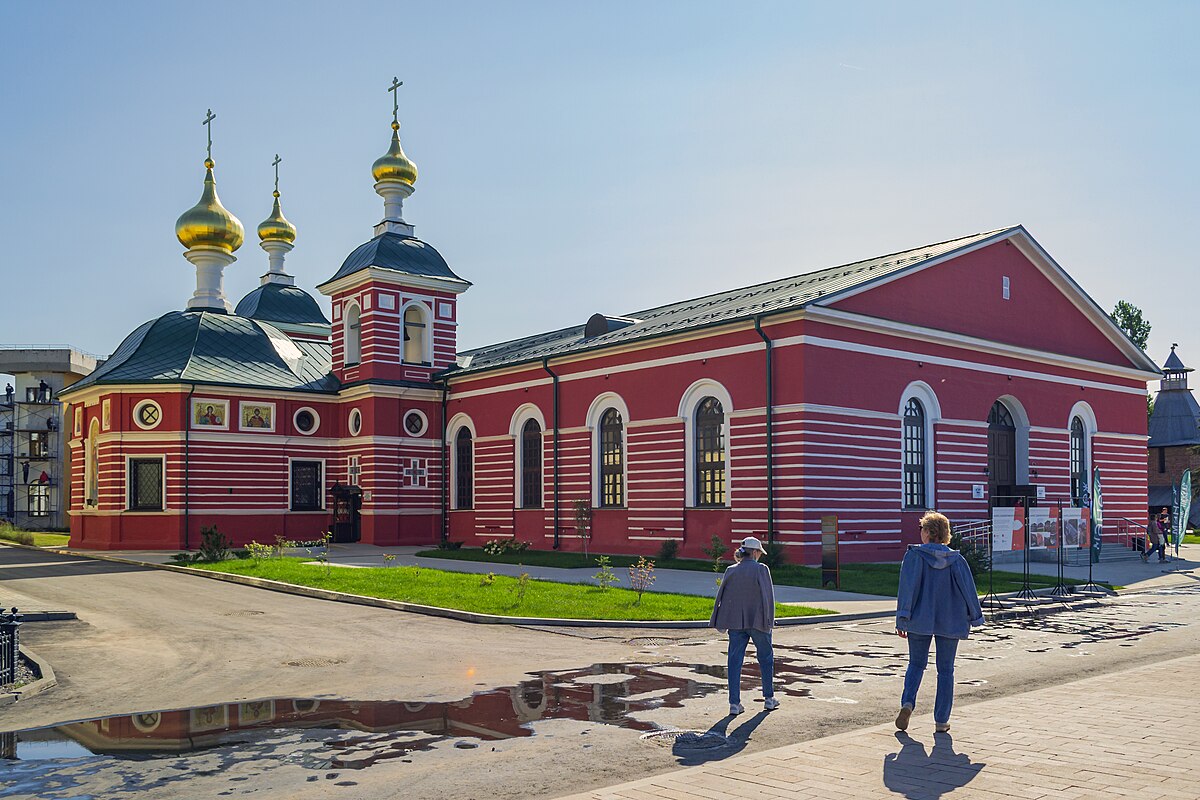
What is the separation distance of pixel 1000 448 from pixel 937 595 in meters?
23.3

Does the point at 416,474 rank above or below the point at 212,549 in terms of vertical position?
above

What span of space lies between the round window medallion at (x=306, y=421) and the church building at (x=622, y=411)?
0.26ft

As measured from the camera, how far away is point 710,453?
1072 inches

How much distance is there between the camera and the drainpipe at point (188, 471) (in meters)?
34.5

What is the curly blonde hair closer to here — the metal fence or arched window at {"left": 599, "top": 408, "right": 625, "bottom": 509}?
the metal fence

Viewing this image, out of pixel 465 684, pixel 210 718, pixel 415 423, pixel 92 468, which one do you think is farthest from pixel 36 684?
pixel 92 468

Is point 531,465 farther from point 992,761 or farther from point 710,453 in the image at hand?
point 992,761

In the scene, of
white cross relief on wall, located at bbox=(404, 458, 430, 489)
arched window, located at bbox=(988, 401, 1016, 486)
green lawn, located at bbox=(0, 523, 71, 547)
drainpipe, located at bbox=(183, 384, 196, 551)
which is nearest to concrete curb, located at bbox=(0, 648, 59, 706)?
drainpipe, located at bbox=(183, 384, 196, 551)

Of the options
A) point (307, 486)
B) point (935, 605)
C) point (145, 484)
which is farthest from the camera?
point (307, 486)

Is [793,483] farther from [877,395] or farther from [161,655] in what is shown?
[161,655]

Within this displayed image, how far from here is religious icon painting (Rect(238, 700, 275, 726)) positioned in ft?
29.9

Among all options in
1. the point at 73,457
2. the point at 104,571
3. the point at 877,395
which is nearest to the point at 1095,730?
the point at 877,395

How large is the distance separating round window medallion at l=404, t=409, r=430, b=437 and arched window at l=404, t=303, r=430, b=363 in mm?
2121

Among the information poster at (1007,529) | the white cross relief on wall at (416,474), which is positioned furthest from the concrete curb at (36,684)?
the white cross relief on wall at (416,474)
